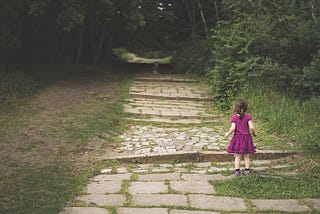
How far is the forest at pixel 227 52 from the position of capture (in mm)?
8094

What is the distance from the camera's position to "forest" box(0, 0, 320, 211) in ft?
26.6

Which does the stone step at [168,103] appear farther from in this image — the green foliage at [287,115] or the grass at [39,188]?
the grass at [39,188]

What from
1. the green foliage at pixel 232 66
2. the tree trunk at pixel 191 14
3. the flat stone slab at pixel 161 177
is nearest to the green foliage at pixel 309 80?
the green foliage at pixel 232 66

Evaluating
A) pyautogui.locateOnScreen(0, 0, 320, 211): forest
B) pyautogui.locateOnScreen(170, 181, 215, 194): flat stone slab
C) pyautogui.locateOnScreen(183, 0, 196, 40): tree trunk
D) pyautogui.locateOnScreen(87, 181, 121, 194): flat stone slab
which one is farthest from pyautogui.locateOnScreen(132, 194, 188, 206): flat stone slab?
pyautogui.locateOnScreen(183, 0, 196, 40): tree trunk

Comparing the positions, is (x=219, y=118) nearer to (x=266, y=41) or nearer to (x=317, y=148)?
(x=266, y=41)

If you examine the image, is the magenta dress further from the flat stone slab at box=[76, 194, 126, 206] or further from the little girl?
the flat stone slab at box=[76, 194, 126, 206]

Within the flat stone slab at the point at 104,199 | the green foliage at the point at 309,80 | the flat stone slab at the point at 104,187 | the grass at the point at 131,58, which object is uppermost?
the grass at the point at 131,58

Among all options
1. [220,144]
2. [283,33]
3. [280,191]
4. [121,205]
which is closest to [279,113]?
[220,144]

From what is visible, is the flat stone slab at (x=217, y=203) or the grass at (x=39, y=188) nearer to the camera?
the grass at (x=39, y=188)

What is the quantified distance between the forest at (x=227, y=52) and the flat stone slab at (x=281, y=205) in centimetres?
169

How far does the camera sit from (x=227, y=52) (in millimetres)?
11070

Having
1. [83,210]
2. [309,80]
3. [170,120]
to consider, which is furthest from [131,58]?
[83,210]

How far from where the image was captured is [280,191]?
14.0 ft

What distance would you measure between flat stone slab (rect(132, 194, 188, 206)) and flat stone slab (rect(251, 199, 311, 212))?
736 millimetres
